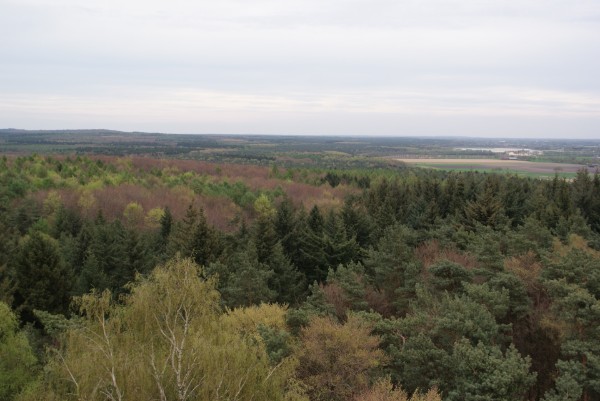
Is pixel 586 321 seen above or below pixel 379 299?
above

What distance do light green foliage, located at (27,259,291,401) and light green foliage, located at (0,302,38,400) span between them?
3695 millimetres

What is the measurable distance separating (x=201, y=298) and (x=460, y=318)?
10235 mm

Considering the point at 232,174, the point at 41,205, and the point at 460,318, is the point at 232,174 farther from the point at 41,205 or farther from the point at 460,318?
→ the point at 460,318

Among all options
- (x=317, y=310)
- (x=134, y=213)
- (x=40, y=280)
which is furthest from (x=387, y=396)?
(x=134, y=213)

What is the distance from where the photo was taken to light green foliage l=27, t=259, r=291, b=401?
12633 mm

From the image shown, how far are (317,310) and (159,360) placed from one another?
32.6 ft

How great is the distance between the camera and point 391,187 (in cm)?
6581

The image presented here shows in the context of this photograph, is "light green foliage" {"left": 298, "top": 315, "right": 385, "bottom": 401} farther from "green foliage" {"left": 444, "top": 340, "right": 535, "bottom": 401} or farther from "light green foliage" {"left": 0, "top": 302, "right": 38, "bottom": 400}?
"light green foliage" {"left": 0, "top": 302, "right": 38, "bottom": 400}

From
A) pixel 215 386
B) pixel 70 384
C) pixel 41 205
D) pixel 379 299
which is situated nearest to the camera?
pixel 215 386

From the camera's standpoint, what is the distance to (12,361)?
18781 millimetres

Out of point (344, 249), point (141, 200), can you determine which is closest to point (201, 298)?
point (344, 249)

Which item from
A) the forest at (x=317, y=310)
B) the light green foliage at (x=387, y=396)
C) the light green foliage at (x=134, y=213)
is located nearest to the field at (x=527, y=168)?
the forest at (x=317, y=310)

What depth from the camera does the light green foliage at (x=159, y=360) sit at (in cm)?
1263

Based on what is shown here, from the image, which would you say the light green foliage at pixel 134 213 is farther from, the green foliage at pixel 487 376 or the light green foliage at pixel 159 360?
the green foliage at pixel 487 376
